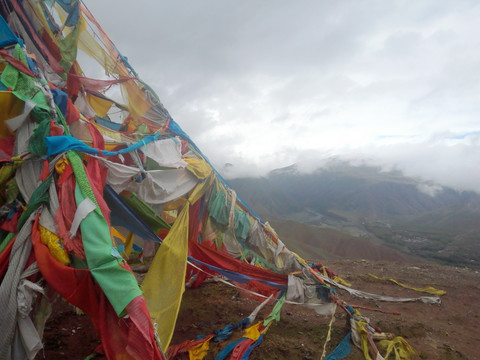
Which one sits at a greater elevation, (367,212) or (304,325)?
(304,325)

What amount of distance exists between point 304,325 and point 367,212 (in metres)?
87.6

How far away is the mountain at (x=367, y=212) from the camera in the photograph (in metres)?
36.3

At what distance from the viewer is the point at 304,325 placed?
554 centimetres

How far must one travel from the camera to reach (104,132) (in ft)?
14.4

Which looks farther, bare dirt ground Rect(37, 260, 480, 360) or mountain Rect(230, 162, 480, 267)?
mountain Rect(230, 162, 480, 267)

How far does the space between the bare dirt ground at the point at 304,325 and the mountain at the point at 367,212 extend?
811 inches

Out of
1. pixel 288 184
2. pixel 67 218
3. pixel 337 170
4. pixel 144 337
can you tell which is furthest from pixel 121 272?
pixel 337 170

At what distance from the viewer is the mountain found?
36.3 meters

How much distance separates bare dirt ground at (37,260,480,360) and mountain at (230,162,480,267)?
2061cm

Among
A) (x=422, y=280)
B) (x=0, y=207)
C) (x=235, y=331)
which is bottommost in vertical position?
(x=422, y=280)

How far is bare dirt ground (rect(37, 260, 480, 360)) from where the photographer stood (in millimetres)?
4355

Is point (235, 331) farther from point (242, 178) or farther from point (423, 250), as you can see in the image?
point (242, 178)

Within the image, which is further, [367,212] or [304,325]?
[367,212]

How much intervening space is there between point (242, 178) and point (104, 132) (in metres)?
105
